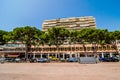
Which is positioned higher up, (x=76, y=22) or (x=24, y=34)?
(x=76, y=22)

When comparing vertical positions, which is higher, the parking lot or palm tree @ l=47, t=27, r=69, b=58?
palm tree @ l=47, t=27, r=69, b=58

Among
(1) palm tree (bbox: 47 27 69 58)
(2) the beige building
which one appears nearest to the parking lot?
(1) palm tree (bbox: 47 27 69 58)

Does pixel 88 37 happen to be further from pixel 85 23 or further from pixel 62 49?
pixel 85 23

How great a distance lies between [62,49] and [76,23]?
30265 mm

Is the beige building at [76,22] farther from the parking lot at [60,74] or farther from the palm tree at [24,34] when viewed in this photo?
the parking lot at [60,74]

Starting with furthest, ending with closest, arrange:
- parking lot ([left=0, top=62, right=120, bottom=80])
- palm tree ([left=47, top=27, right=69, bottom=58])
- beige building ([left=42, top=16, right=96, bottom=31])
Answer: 1. beige building ([left=42, top=16, right=96, bottom=31])
2. palm tree ([left=47, top=27, right=69, bottom=58])
3. parking lot ([left=0, top=62, right=120, bottom=80])

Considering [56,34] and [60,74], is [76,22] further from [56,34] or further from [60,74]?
[60,74]

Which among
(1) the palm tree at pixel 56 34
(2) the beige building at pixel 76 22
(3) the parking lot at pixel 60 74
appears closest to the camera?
(3) the parking lot at pixel 60 74

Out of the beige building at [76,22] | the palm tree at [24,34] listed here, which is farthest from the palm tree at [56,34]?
the beige building at [76,22]

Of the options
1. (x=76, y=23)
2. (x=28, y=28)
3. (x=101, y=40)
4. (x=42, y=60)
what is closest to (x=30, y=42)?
(x=28, y=28)

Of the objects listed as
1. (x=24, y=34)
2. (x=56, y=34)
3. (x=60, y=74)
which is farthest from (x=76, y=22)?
(x=60, y=74)

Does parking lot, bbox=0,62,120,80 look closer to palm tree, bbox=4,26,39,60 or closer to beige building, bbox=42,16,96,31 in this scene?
palm tree, bbox=4,26,39,60

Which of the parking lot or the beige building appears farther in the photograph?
the beige building

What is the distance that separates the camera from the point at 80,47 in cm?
8050
